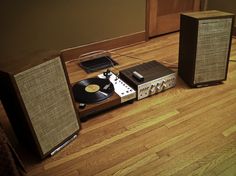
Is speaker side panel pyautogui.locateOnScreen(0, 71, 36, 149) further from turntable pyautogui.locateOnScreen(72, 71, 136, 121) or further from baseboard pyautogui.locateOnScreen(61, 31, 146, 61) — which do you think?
baseboard pyautogui.locateOnScreen(61, 31, 146, 61)

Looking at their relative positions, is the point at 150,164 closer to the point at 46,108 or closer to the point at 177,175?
the point at 177,175

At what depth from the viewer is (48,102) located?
1.11 meters

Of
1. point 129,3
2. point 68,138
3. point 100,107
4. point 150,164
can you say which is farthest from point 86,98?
point 129,3

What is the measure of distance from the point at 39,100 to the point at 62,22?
4.11 feet

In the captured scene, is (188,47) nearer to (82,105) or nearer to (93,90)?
(93,90)

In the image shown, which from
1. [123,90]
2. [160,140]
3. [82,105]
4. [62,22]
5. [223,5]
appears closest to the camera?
[160,140]

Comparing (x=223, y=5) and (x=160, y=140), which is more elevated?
(x=223, y=5)

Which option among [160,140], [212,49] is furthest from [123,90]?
[212,49]

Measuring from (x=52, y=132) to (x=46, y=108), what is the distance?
14 cm

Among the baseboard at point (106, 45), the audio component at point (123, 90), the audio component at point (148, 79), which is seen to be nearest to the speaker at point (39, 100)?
the audio component at point (123, 90)

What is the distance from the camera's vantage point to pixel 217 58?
1.60m

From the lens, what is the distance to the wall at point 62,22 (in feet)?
6.26

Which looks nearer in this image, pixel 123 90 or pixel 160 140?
pixel 160 140

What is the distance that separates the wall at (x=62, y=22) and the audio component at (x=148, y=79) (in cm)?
84
